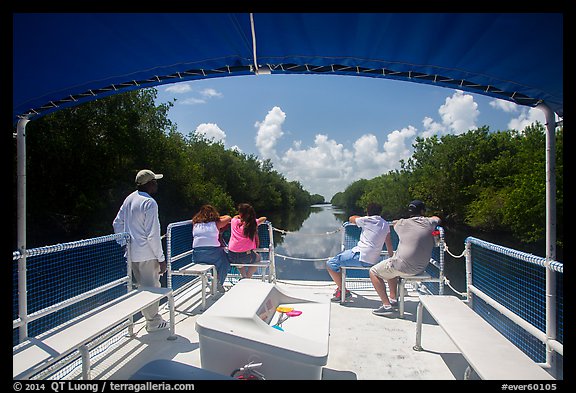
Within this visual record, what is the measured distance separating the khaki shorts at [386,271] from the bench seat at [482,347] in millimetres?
851

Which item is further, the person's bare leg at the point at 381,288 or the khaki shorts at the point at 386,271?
the person's bare leg at the point at 381,288

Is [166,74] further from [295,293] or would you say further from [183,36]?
[295,293]

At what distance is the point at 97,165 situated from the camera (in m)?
22.6

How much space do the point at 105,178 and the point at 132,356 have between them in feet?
73.1

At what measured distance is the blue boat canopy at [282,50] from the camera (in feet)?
7.13

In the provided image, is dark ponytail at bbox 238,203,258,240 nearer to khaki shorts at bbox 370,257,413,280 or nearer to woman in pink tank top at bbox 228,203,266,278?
woman in pink tank top at bbox 228,203,266,278

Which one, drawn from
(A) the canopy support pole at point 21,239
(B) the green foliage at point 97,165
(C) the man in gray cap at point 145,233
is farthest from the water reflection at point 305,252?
(B) the green foliage at point 97,165

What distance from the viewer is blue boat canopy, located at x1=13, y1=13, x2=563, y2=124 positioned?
2.17 meters

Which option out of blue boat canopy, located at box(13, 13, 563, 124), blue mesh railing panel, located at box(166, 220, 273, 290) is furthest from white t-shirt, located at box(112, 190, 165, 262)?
blue boat canopy, located at box(13, 13, 563, 124)

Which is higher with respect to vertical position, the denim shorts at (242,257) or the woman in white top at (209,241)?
the woman in white top at (209,241)

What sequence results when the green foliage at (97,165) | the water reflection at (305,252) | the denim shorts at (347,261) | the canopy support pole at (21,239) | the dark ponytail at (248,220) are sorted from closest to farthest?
1. the canopy support pole at (21,239)
2. the denim shorts at (347,261)
3. the dark ponytail at (248,220)
4. the water reflection at (305,252)
5. the green foliage at (97,165)

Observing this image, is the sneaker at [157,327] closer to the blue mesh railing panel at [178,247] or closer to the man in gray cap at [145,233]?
the man in gray cap at [145,233]

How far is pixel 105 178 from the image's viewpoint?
23.0 metres
